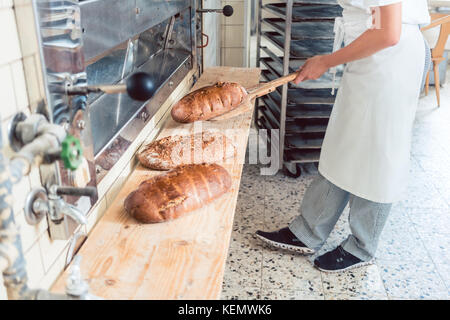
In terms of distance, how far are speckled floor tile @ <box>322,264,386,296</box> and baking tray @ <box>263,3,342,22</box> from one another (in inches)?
67.4

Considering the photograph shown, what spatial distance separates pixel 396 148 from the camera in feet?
6.76

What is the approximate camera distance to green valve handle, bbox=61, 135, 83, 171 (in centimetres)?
90

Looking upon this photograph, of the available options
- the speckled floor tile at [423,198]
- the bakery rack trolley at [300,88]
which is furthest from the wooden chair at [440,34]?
the speckled floor tile at [423,198]

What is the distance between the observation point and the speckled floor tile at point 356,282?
7.25ft

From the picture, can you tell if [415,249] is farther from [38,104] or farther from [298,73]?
[38,104]

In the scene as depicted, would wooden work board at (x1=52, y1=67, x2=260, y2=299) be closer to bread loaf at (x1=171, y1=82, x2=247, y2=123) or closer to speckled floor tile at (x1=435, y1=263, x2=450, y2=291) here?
bread loaf at (x1=171, y1=82, x2=247, y2=123)

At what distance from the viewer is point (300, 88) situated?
3332 mm

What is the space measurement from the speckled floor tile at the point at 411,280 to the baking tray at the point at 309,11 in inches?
67.0

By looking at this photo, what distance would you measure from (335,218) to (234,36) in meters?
3.53

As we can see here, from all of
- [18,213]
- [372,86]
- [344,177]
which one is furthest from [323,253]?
[18,213]

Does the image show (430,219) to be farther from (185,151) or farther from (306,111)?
(185,151)

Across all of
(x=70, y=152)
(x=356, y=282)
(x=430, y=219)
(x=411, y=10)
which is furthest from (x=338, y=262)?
(x=70, y=152)

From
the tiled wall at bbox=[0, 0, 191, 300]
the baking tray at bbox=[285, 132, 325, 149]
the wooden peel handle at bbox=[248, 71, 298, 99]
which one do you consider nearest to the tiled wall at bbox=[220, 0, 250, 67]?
the baking tray at bbox=[285, 132, 325, 149]
